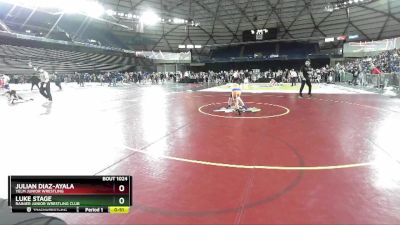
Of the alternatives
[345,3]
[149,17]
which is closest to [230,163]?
[345,3]

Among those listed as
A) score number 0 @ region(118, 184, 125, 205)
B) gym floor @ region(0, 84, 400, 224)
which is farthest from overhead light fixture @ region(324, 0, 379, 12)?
score number 0 @ region(118, 184, 125, 205)

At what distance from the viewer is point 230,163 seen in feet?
15.8

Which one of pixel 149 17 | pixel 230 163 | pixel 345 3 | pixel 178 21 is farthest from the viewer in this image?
pixel 178 21

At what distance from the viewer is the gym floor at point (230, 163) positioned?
3186 millimetres

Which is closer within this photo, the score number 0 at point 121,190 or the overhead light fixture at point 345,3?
the score number 0 at point 121,190

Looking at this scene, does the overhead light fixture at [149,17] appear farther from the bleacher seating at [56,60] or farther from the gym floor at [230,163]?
the gym floor at [230,163]

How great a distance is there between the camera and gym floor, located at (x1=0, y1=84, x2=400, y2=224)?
10.5 feet

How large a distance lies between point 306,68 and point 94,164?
12948 mm

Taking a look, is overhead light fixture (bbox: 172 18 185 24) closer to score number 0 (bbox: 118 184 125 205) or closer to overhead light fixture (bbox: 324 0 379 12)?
overhead light fixture (bbox: 324 0 379 12)

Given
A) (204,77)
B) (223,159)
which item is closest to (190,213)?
(223,159)

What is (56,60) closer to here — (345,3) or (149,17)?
(149,17)

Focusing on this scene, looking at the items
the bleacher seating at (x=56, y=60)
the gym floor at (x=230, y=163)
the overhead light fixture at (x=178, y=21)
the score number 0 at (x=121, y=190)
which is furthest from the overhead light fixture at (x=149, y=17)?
the score number 0 at (x=121, y=190)
